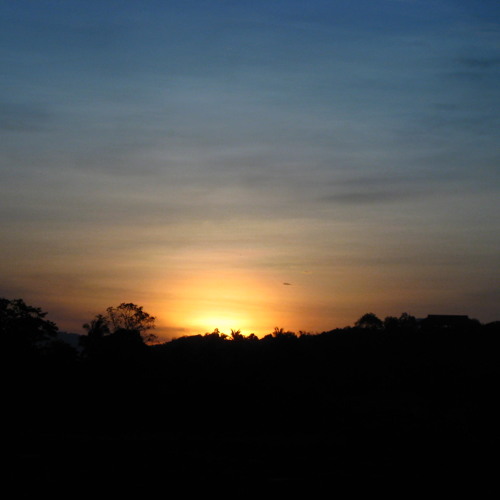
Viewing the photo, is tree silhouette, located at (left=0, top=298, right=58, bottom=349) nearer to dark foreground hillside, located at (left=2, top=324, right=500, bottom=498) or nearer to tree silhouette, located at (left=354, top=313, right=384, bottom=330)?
dark foreground hillside, located at (left=2, top=324, right=500, bottom=498)

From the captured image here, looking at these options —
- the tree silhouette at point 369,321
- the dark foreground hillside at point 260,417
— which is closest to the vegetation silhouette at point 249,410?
the dark foreground hillside at point 260,417

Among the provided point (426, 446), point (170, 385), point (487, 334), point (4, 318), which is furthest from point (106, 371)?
point (487, 334)

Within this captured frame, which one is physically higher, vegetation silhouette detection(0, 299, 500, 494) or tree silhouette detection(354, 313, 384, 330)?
tree silhouette detection(354, 313, 384, 330)

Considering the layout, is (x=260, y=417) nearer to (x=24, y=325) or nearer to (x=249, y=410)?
(x=249, y=410)

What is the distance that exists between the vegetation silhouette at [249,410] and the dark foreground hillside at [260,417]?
0.36 ft

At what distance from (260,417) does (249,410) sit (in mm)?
1088

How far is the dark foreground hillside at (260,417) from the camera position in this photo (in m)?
21.0

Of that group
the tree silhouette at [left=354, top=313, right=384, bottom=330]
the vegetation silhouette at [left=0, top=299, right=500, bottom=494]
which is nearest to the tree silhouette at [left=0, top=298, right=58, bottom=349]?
the vegetation silhouette at [left=0, top=299, right=500, bottom=494]

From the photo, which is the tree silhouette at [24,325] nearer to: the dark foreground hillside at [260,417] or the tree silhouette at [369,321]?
the dark foreground hillside at [260,417]

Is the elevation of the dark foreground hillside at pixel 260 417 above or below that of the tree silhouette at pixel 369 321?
below

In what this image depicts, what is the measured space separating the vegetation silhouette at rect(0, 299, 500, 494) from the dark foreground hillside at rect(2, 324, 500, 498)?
4.4 inches

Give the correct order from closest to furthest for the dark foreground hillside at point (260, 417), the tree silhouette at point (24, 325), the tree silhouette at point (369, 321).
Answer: the dark foreground hillside at point (260, 417)
the tree silhouette at point (24, 325)
the tree silhouette at point (369, 321)

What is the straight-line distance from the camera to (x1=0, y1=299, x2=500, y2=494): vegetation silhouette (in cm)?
2192

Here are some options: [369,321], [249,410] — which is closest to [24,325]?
[249,410]
